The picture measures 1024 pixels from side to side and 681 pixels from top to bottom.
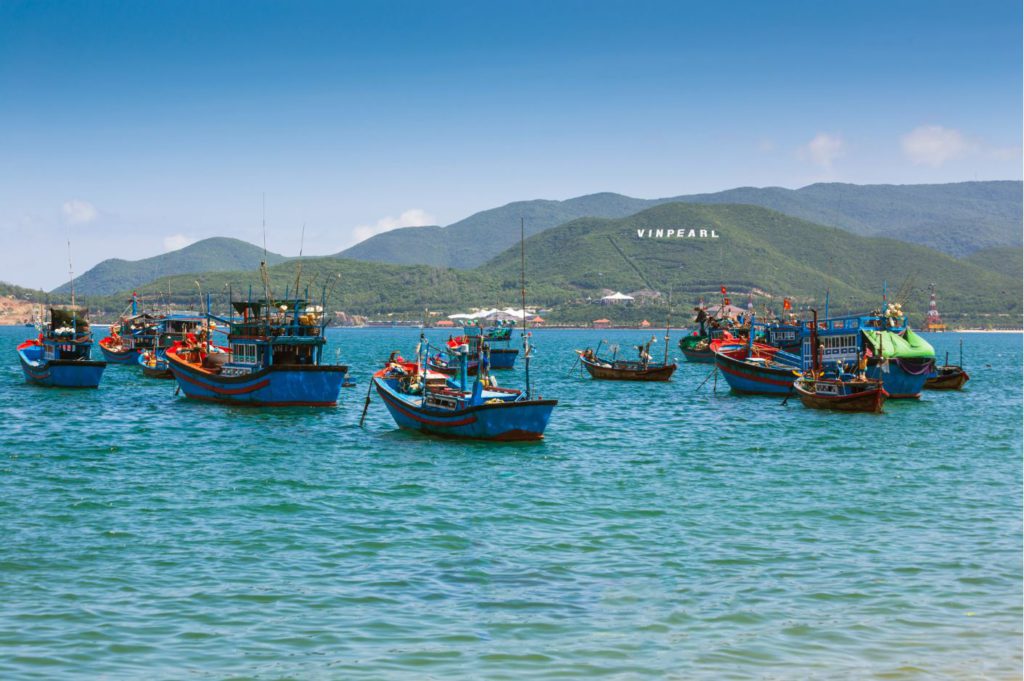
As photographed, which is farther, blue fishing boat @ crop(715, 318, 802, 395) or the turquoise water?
blue fishing boat @ crop(715, 318, 802, 395)

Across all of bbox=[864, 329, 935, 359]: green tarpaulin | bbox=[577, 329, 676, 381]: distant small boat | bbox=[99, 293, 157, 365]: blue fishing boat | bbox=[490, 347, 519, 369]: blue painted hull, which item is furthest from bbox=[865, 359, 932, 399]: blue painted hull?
bbox=[99, 293, 157, 365]: blue fishing boat

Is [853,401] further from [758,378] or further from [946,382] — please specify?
[946,382]

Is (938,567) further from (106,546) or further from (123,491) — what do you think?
(123,491)

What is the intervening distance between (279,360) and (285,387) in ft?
5.43

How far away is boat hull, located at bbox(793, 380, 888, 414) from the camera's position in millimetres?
Result: 58031

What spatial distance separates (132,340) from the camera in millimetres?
108688

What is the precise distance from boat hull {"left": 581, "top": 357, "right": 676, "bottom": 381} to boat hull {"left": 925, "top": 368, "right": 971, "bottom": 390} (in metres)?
20.3

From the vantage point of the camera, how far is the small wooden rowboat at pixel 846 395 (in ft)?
190

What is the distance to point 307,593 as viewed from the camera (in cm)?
2052

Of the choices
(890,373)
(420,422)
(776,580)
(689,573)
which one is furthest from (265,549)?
(890,373)

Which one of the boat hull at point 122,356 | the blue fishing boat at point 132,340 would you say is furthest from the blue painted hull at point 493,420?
the boat hull at point 122,356

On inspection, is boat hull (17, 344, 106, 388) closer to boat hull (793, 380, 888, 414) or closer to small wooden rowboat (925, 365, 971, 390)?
boat hull (793, 380, 888, 414)

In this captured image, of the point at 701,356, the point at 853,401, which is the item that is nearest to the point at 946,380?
the point at 853,401

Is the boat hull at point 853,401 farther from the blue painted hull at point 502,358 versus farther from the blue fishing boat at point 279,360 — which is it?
the blue painted hull at point 502,358
